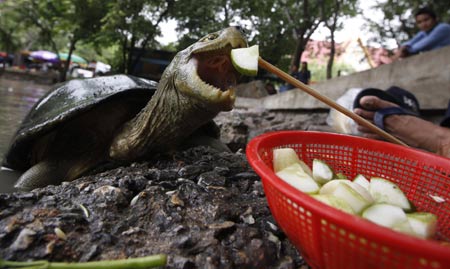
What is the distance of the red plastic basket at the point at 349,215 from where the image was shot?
0.54 m

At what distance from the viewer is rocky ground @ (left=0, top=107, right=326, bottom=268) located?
0.93 metres

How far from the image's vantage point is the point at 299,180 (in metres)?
0.89

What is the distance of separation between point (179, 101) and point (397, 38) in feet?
46.5

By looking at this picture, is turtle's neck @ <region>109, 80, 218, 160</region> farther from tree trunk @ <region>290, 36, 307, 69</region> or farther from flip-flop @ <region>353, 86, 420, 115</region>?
tree trunk @ <region>290, 36, 307, 69</region>

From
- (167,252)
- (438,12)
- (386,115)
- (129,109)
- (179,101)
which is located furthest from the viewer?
(438,12)

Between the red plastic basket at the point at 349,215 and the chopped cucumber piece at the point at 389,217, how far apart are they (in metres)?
0.06

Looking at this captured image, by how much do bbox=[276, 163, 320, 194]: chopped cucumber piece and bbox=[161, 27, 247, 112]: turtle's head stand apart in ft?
1.78

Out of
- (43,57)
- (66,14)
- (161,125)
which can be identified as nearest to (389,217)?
(161,125)

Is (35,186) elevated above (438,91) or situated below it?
below

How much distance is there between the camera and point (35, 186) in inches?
76.8

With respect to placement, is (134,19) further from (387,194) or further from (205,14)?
(387,194)

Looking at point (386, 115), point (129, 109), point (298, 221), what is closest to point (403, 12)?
point (386, 115)

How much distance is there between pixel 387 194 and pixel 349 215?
446 mm

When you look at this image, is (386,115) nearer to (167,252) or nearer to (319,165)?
(319,165)
